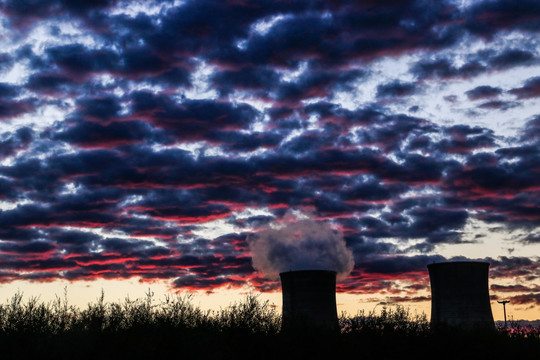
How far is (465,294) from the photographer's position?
26.9 m

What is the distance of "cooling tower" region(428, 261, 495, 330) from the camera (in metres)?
26.7

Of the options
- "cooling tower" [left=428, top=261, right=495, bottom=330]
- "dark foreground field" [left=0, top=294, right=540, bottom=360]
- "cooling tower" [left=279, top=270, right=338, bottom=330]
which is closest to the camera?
"dark foreground field" [left=0, top=294, right=540, bottom=360]

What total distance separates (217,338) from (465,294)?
1396cm

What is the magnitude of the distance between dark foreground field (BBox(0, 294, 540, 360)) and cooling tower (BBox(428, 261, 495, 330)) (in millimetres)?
3107

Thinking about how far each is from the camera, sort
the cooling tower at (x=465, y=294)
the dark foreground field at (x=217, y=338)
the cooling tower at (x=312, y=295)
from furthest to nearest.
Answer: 1. the cooling tower at (x=312, y=295)
2. the cooling tower at (x=465, y=294)
3. the dark foreground field at (x=217, y=338)

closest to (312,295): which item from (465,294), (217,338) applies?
(465,294)

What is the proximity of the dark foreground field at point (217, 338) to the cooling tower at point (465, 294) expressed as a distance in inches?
122

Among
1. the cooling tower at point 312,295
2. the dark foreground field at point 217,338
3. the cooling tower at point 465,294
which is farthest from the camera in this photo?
the cooling tower at point 312,295

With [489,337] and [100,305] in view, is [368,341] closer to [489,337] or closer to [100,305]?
[489,337]

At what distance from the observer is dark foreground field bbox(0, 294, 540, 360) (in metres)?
15.4

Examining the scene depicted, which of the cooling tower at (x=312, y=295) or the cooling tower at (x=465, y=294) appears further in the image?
the cooling tower at (x=312, y=295)

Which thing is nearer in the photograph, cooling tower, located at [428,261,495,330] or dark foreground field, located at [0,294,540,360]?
dark foreground field, located at [0,294,540,360]

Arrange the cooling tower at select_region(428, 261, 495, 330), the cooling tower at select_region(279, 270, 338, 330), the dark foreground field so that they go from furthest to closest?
the cooling tower at select_region(279, 270, 338, 330) < the cooling tower at select_region(428, 261, 495, 330) < the dark foreground field

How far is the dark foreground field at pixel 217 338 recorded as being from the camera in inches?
607
